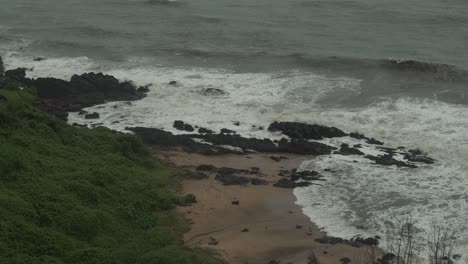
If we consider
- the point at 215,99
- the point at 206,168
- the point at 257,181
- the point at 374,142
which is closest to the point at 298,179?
the point at 257,181

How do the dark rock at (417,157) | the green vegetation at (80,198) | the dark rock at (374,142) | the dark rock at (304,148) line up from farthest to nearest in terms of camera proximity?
1. the dark rock at (374,142)
2. the dark rock at (304,148)
3. the dark rock at (417,157)
4. the green vegetation at (80,198)

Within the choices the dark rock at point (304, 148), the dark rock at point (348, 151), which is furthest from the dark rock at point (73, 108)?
the dark rock at point (348, 151)

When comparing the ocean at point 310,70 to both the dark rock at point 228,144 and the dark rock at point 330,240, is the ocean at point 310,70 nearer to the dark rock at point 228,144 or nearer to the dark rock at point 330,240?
the dark rock at point 330,240

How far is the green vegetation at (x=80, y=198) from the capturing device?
52.9ft

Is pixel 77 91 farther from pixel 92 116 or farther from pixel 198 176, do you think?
pixel 198 176

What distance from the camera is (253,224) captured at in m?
20.0

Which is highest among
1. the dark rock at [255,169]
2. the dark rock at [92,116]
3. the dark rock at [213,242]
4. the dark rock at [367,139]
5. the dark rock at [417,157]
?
the dark rock at [92,116]

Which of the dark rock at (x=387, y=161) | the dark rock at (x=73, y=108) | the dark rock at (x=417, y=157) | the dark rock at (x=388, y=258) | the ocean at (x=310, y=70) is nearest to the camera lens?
the dark rock at (x=388, y=258)

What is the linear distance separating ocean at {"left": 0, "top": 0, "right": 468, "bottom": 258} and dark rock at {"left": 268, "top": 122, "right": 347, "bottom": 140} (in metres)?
0.54

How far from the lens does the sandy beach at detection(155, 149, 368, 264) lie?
18.2 meters

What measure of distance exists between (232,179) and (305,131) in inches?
231

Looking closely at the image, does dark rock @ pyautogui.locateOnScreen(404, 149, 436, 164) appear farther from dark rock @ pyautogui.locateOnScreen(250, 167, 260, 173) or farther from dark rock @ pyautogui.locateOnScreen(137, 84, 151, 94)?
dark rock @ pyautogui.locateOnScreen(137, 84, 151, 94)

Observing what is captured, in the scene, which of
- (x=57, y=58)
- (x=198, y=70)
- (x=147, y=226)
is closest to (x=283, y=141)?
(x=147, y=226)

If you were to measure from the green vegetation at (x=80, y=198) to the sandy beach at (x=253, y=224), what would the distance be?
699mm
